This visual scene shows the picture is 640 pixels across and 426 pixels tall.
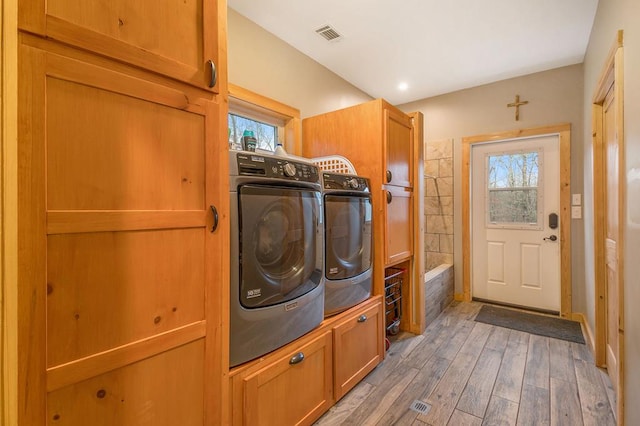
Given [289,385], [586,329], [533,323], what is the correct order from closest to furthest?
1. [289,385]
2. [586,329]
3. [533,323]

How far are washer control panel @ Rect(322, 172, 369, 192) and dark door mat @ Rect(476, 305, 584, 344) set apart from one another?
215cm

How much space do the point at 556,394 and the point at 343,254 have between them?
5.37 feet

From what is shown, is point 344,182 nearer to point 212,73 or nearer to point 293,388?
point 212,73

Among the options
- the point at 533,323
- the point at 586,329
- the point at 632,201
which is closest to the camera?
the point at 632,201

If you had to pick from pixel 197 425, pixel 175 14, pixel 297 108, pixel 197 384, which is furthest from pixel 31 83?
pixel 297 108

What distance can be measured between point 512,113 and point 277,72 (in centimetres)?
270

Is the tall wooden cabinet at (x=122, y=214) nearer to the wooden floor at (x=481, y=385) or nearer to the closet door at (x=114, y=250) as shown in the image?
the closet door at (x=114, y=250)

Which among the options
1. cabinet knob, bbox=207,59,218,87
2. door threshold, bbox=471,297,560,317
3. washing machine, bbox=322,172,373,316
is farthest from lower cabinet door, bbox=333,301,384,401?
door threshold, bbox=471,297,560,317

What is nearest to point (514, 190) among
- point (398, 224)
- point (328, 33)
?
point (398, 224)

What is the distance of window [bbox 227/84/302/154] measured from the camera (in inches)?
86.6

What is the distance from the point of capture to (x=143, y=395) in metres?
0.92

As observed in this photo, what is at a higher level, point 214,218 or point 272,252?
point 214,218

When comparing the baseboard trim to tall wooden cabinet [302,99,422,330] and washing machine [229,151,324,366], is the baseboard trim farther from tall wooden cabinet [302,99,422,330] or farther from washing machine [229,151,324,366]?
washing machine [229,151,324,366]

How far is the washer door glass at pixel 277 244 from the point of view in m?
1.24
